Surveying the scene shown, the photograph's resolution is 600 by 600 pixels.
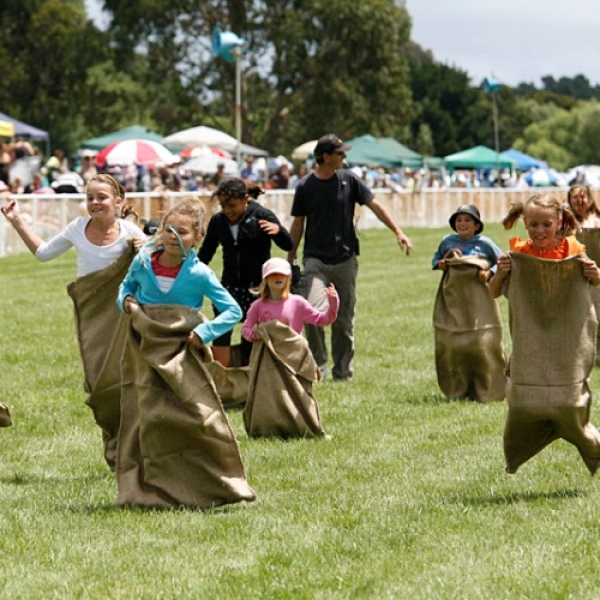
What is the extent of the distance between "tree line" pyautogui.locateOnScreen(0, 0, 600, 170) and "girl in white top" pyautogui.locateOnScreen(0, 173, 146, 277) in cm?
5619

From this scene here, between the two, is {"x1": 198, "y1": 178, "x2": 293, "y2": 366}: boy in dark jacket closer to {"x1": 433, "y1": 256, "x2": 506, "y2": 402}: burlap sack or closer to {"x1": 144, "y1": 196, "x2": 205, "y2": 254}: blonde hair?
{"x1": 433, "y1": 256, "x2": 506, "y2": 402}: burlap sack

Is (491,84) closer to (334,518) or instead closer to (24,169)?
(24,169)

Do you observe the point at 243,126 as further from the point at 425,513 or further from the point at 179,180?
the point at 425,513

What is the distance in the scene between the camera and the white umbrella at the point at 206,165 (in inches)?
1687

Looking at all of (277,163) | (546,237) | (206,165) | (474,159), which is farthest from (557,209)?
(474,159)

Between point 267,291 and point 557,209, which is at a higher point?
point 557,209

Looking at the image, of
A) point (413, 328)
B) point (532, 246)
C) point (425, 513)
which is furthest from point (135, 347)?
point (413, 328)

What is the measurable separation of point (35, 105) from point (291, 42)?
11562 millimetres

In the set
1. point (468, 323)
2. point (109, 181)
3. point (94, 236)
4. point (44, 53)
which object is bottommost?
point (468, 323)

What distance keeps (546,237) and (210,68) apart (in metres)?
59.4

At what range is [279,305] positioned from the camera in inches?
410

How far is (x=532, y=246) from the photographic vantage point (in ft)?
26.5

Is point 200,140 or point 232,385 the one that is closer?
point 232,385

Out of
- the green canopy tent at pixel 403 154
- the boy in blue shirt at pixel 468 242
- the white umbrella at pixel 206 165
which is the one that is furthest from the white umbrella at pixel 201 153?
the boy in blue shirt at pixel 468 242
